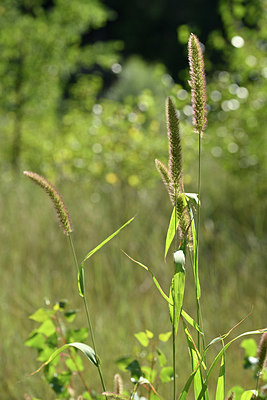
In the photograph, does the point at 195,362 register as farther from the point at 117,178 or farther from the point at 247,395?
the point at 117,178

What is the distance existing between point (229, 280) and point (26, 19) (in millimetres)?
4396

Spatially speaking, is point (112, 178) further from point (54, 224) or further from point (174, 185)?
point (174, 185)

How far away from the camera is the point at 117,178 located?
16.5 ft

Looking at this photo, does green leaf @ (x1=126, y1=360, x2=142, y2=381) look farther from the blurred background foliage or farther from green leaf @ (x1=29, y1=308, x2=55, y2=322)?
the blurred background foliage

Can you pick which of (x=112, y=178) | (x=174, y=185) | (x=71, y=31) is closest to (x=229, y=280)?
(x=112, y=178)

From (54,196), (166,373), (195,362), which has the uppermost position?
(54,196)

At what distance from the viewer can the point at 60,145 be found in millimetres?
6121

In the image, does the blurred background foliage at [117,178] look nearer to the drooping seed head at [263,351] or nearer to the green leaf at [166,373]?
the green leaf at [166,373]

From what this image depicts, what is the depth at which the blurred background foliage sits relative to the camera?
291 centimetres

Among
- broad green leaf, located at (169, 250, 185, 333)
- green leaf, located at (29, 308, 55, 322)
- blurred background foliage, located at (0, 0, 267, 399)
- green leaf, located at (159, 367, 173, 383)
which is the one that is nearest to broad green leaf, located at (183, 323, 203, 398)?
broad green leaf, located at (169, 250, 185, 333)

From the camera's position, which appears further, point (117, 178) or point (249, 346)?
point (117, 178)

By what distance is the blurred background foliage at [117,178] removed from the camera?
2.91m

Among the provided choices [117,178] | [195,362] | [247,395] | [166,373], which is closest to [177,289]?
[195,362]

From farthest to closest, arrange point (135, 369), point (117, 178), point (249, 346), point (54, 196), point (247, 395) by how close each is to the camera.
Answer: point (117, 178)
point (249, 346)
point (135, 369)
point (247, 395)
point (54, 196)
